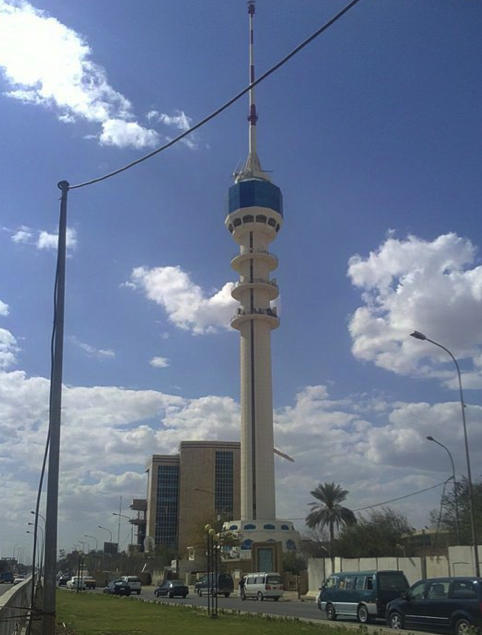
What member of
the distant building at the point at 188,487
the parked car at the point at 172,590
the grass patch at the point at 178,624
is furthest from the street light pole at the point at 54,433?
the distant building at the point at 188,487

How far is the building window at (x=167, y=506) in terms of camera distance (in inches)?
5148

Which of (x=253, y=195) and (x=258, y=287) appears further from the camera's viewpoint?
(x=253, y=195)

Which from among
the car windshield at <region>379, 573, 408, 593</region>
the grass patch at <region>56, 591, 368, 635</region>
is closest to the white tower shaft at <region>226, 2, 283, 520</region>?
the grass patch at <region>56, 591, 368, 635</region>

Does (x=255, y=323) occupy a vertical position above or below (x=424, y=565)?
above

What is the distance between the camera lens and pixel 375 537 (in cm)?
6359

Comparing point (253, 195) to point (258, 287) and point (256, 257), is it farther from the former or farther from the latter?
point (258, 287)

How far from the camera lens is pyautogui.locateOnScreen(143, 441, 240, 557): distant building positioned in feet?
420

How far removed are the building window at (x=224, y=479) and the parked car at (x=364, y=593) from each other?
4113 inches

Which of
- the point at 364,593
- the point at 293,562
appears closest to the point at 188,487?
the point at 293,562

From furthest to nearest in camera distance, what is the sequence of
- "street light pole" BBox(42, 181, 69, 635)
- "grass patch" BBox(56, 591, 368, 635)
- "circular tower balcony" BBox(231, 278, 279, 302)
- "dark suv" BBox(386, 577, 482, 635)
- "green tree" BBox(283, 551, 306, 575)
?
"circular tower balcony" BBox(231, 278, 279, 302) < "green tree" BBox(283, 551, 306, 575) < "grass patch" BBox(56, 591, 368, 635) < "dark suv" BBox(386, 577, 482, 635) < "street light pole" BBox(42, 181, 69, 635)

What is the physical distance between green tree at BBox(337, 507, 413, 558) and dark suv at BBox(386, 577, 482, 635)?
4120 cm

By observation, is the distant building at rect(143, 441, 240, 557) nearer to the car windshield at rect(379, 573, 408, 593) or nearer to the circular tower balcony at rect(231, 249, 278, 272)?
the circular tower balcony at rect(231, 249, 278, 272)

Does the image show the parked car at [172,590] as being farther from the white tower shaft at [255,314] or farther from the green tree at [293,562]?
the white tower shaft at [255,314]

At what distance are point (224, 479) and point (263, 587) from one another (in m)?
88.6
